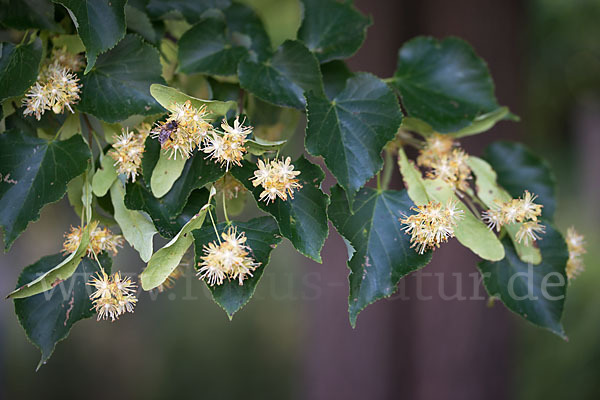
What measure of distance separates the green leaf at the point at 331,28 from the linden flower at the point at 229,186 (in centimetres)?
24

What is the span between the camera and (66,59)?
62 cm

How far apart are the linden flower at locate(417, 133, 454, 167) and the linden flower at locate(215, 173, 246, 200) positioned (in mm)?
259

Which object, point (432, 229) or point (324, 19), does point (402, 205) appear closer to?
point (432, 229)

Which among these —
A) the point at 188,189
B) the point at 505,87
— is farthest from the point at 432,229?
the point at 505,87

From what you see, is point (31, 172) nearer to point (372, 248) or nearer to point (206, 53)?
point (206, 53)

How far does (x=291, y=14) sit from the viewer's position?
2.69 m

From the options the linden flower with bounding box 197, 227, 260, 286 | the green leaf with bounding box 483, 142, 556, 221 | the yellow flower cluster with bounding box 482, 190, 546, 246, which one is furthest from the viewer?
the green leaf with bounding box 483, 142, 556, 221

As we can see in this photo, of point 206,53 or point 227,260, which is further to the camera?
point 206,53

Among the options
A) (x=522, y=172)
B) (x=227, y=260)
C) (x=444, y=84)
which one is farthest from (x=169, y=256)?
(x=522, y=172)

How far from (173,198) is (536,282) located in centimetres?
49

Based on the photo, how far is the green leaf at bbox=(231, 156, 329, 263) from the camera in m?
0.54

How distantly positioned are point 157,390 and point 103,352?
0.47 meters

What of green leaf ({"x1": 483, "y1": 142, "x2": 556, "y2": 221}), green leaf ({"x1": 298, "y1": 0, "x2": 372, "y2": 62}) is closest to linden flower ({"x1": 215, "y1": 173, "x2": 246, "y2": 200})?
green leaf ({"x1": 298, "y1": 0, "x2": 372, "y2": 62})

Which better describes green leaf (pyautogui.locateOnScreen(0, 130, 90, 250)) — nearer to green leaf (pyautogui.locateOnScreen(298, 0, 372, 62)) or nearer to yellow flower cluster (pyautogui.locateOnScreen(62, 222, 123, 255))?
yellow flower cluster (pyautogui.locateOnScreen(62, 222, 123, 255))
